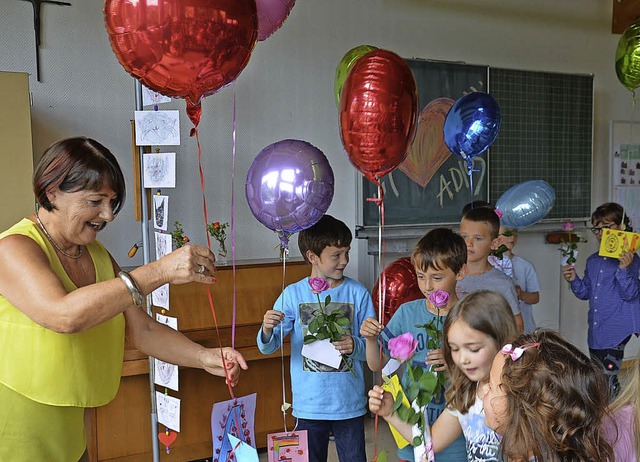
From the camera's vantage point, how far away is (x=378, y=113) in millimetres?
1725

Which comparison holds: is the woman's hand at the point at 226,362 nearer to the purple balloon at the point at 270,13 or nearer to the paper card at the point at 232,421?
the paper card at the point at 232,421

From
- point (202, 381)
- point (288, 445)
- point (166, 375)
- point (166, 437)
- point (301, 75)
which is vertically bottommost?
point (166, 437)

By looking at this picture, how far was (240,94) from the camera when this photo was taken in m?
3.70

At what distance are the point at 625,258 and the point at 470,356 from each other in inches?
80.4

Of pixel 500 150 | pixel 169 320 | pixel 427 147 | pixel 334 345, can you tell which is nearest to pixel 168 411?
pixel 169 320

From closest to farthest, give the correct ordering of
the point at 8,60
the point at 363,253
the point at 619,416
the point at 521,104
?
the point at 619,416, the point at 8,60, the point at 363,253, the point at 521,104

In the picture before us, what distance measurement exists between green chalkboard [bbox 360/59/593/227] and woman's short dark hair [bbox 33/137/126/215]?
8.61 feet

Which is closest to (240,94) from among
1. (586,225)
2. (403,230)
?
(403,230)

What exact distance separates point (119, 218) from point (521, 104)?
2.95 meters

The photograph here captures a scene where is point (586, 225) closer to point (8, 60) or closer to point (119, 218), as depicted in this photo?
point (119, 218)

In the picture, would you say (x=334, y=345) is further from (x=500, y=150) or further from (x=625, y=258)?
(x=500, y=150)

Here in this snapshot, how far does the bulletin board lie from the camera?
4972mm

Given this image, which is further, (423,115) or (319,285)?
(423,115)

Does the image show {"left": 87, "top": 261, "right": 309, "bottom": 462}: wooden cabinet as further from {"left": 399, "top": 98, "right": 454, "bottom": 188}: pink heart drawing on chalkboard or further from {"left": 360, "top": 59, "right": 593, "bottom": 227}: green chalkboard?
{"left": 399, "top": 98, "right": 454, "bottom": 188}: pink heart drawing on chalkboard
